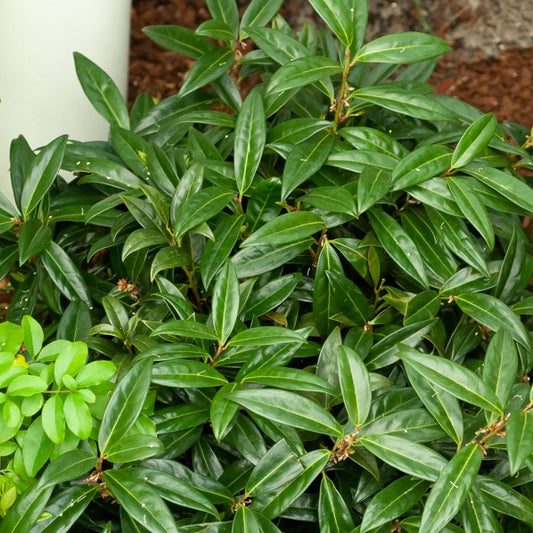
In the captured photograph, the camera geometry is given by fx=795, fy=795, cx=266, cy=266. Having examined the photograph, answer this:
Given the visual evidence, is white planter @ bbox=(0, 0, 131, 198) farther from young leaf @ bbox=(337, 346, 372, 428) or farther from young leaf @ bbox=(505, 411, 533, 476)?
young leaf @ bbox=(505, 411, 533, 476)

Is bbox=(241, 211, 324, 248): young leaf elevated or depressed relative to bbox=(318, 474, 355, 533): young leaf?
elevated

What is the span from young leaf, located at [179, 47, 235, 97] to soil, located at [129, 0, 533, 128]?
1282 mm

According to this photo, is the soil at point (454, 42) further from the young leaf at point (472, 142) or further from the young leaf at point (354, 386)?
the young leaf at point (354, 386)

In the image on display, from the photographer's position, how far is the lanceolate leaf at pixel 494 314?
1.46 m

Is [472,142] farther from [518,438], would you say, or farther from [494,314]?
[518,438]

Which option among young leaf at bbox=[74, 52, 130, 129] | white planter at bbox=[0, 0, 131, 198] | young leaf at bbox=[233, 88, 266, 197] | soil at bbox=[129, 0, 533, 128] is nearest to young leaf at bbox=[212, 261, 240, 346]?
young leaf at bbox=[233, 88, 266, 197]

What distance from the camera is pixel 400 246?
59.3 inches

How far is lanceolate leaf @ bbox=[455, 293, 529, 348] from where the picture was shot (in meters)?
1.46

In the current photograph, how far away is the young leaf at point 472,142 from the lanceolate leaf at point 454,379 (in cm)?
44

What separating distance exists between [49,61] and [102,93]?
30 cm

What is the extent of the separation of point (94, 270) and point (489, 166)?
89 cm

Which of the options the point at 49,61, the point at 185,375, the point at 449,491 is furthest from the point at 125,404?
the point at 49,61

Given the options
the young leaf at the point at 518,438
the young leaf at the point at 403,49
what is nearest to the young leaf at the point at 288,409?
the young leaf at the point at 518,438

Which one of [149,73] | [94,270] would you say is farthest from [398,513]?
[149,73]
